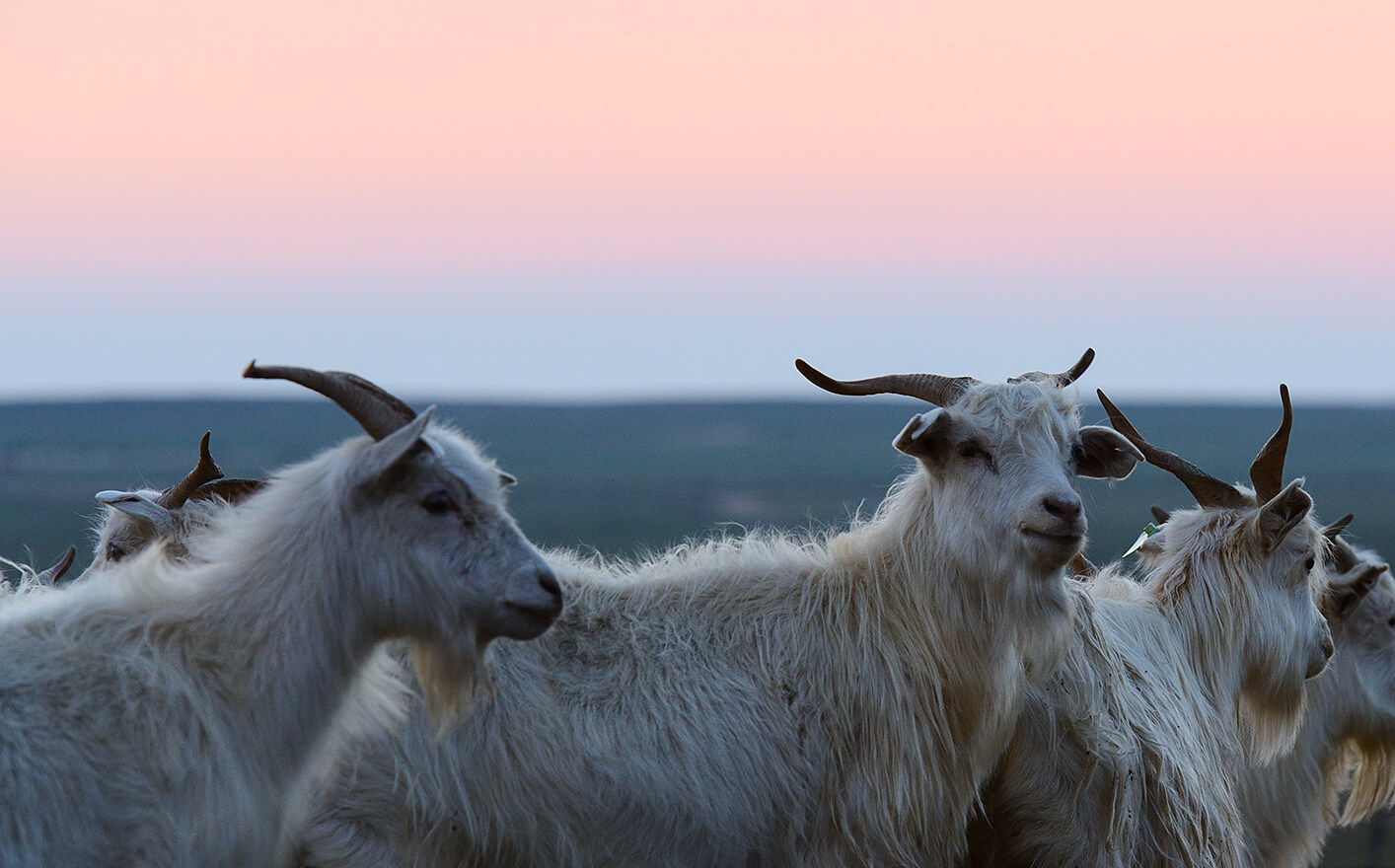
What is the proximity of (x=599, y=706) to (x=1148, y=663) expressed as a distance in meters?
2.96

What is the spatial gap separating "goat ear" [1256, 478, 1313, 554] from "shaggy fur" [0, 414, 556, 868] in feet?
13.9

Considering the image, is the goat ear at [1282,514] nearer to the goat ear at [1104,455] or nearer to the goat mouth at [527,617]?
the goat ear at [1104,455]

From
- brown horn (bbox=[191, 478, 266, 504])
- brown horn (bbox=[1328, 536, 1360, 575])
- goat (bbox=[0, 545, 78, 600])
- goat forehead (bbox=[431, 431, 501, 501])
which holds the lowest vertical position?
brown horn (bbox=[1328, 536, 1360, 575])

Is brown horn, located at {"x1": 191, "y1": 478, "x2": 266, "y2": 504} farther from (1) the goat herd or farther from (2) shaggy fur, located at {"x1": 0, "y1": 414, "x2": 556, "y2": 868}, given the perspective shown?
(2) shaggy fur, located at {"x1": 0, "y1": 414, "x2": 556, "y2": 868}

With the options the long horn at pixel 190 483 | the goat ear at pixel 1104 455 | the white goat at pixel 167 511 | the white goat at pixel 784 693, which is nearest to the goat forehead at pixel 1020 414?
the white goat at pixel 784 693

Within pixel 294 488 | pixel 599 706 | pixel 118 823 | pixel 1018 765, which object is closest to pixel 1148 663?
pixel 1018 765

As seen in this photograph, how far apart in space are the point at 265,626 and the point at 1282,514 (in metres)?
5.11

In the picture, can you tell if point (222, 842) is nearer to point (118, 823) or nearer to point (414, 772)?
point (118, 823)

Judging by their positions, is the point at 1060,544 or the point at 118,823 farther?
the point at 1060,544

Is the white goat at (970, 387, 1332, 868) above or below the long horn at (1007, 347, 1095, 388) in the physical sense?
below

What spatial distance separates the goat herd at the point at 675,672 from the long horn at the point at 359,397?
0.02 m

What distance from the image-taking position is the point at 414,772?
5.41 meters

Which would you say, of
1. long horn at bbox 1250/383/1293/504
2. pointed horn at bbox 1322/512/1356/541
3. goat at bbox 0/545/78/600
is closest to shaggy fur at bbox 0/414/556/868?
goat at bbox 0/545/78/600

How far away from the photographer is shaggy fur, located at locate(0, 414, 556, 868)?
4.55 meters
